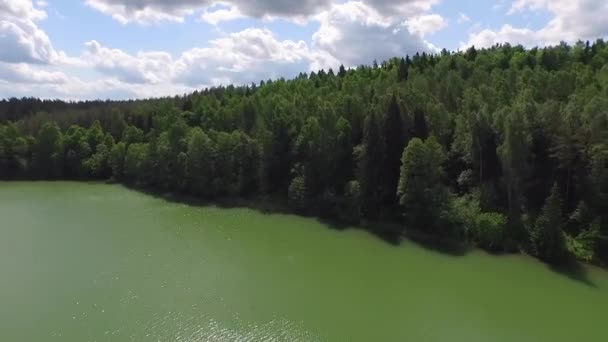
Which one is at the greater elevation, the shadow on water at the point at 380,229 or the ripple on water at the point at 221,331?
the shadow on water at the point at 380,229

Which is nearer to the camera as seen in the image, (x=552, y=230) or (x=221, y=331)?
(x=221, y=331)

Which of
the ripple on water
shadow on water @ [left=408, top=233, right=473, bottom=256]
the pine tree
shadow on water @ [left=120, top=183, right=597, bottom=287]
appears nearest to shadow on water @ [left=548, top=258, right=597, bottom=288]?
shadow on water @ [left=120, top=183, right=597, bottom=287]

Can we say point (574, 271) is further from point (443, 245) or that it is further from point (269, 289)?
point (269, 289)

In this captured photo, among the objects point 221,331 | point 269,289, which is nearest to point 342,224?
point 269,289

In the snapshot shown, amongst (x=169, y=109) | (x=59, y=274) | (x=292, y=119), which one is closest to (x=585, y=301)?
(x=59, y=274)

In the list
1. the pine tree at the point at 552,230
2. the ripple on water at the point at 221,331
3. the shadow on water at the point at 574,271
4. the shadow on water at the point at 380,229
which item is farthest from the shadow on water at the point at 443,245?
the ripple on water at the point at 221,331

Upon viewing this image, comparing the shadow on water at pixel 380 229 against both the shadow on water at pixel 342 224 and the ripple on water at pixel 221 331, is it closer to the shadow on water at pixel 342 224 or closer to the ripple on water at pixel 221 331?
the shadow on water at pixel 342 224
